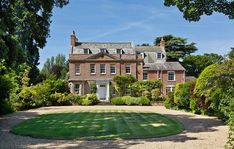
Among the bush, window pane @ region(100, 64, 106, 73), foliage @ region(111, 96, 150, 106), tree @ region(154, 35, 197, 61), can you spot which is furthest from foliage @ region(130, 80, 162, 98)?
tree @ region(154, 35, 197, 61)

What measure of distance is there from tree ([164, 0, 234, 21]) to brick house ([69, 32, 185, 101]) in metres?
36.1

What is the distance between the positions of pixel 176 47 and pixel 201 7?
64.2 metres

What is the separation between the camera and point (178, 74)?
56438mm

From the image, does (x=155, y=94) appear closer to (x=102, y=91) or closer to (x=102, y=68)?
(x=102, y=91)

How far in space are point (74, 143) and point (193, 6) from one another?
8.30 metres

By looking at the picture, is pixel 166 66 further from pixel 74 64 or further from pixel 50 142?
pixel 50 142

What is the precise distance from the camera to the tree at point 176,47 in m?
77.6

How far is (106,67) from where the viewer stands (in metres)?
54.7

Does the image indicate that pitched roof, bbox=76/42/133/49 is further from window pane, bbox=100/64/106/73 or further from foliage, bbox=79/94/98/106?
foliage, bbox=79/94/98/106


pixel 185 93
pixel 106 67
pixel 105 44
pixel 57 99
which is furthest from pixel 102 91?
pixel 185 93

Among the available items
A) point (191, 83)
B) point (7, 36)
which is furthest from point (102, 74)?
point (7, 36)

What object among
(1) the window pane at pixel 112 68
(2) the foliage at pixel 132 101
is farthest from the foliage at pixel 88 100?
(1) the window pane at pixel 112 68

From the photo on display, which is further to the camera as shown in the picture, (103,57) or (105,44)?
(105,44)

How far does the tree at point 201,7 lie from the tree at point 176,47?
6099 cm
